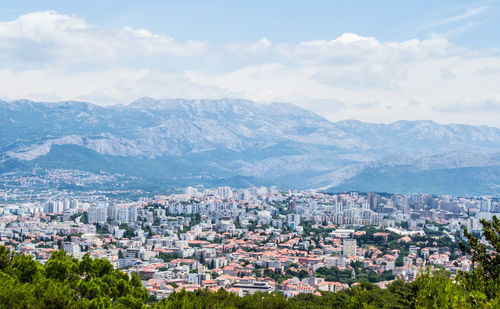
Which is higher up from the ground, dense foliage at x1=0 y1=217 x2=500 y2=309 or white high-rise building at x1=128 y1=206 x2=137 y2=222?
dense foliage at x1=0 y1=217 x2=500 y2=309

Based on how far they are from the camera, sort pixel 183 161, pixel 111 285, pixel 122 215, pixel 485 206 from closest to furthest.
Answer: pixel 111 285, pixel 122 215, pixel 485 206, pixel 183 161

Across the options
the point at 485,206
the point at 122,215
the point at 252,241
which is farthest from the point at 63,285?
the point at 485,206

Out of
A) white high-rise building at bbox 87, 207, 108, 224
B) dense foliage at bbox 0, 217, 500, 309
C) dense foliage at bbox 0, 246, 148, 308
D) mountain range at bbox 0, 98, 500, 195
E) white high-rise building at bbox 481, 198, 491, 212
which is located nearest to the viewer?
dense foliage at bbox 0, 217, 500, 309

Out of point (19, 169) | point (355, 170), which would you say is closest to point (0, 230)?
point (19, 169)

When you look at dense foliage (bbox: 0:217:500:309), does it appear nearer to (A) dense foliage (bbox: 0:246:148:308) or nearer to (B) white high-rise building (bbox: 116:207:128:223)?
(A) dense foliage (bbox: 0:246:148:308)

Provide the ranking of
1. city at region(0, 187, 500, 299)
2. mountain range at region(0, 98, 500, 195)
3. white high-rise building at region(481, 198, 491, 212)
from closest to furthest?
city at region(0, 187, 500, 299)
white high-rise building at region(481, 198, 491, 212)
mountain range at region(0, 98, 500, 195)

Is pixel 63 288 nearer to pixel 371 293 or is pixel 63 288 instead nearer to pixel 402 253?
pixel 371 293

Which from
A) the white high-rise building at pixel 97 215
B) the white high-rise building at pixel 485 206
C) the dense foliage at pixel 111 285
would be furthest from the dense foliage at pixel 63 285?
the white high-rise building at pixel 485 206

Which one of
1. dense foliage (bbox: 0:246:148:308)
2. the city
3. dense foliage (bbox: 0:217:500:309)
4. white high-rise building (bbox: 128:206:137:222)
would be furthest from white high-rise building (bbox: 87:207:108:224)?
dense foliage (bbox: 0:246:148:308)

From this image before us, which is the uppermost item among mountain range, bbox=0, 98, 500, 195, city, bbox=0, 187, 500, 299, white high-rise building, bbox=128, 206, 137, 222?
mountain range, bbox=0, 98, 500, 195

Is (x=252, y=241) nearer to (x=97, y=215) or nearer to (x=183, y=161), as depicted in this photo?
(x=97, y=215)

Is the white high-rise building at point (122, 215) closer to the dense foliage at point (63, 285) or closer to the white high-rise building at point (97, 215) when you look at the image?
the white high-rise building at point (97, 215)
